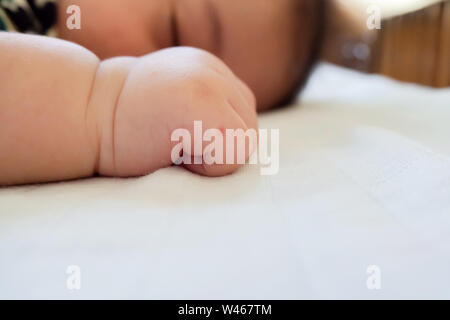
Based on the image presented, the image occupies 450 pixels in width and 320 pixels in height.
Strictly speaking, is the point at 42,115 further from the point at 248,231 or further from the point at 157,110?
the point at 248,231

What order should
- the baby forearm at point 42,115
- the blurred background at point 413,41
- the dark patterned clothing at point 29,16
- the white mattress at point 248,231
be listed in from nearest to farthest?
the white mattress at point 248,231 < the baby forearm at point 42,115 < the dark patterned clothing at point 29,16 < the blurred background at point 413,41

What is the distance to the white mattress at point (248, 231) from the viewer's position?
0.23 meters

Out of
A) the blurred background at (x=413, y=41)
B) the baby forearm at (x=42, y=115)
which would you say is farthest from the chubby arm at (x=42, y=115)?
the blurred background at (x=413, y=41)

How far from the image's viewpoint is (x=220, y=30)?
645 millimetres

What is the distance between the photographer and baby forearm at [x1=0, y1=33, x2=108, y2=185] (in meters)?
0.36

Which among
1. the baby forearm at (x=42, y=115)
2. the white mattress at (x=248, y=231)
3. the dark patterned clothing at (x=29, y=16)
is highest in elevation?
the dark patterned clothing at (x=29, y=16)

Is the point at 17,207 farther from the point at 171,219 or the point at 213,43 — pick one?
the point at 213,43

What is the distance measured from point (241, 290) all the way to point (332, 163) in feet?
0.74

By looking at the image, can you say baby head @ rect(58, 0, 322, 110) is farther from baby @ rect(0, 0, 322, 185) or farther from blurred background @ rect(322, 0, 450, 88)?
blurred background @ rect(322, 0, 450, 88)

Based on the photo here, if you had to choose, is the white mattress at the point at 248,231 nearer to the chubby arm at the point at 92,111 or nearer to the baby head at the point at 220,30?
the chubby arm at the point at 92,111

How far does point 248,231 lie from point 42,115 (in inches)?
8.7

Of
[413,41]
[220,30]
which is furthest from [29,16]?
[413,41]

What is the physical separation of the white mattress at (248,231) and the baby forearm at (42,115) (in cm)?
2

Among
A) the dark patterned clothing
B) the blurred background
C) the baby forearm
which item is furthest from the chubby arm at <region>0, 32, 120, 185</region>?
the blurred background
